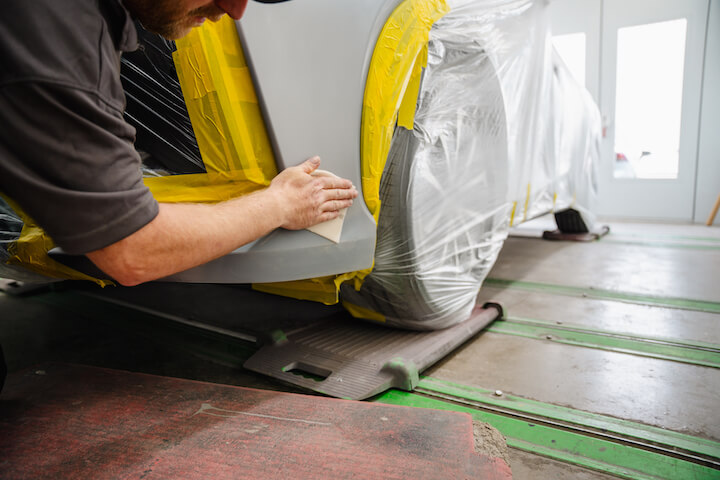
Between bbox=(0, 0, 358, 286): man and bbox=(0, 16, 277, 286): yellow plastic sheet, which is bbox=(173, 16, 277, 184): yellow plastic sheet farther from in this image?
bbox=(0, 0, 358, 286): man

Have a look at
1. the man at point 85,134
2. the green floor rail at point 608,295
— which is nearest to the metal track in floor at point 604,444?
the man at point 85,134

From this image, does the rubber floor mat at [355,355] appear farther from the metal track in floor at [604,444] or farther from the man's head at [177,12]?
the man's head at [177,12]

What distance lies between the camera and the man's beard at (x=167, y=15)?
718 mm

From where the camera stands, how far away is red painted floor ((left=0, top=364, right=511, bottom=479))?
0.90 metres

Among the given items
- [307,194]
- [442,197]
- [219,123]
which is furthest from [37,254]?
[442,197]

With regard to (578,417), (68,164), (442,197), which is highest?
(68,164)

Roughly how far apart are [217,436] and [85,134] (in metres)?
0.71

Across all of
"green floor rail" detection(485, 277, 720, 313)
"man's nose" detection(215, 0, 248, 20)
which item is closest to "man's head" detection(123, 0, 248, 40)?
"man's nose" detection(215, 0, 248, 20)

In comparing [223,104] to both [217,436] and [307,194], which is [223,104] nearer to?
[307,194]

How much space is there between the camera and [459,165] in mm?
1621

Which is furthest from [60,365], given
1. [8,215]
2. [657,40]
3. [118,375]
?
[657,40]

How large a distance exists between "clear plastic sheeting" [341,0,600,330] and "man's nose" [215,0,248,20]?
27.8 inches

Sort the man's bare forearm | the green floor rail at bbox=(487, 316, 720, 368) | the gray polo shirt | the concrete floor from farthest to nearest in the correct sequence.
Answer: the green floor rail at bbox=(487, 316, 720, 368) → the concrete floor → the man's bare forearm → the gray polo shirt

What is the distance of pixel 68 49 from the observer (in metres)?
0.61
